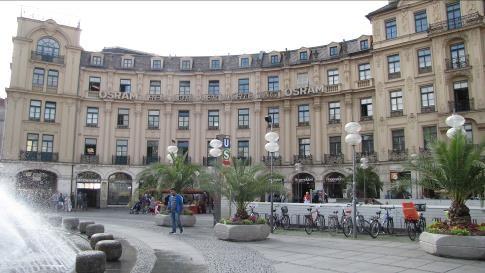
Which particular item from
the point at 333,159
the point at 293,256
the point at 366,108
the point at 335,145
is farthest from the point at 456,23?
the point at 293,256

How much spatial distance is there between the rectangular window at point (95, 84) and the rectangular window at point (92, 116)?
2099 millimetres

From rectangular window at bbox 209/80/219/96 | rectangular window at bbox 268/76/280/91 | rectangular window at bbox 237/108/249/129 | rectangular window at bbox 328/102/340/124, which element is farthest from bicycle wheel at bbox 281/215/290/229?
rectangular window at bbox 209/80/219/96

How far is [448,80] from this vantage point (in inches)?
1324

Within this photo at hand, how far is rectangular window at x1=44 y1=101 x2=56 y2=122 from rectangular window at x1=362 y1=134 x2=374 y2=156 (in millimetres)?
30774

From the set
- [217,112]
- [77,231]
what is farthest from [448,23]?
[77,231]

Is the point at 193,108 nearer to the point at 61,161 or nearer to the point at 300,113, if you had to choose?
the point at 300,113

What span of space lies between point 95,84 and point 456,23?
3515 centimetres

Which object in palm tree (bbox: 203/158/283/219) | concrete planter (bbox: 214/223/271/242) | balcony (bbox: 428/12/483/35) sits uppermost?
balcony (bbox: 428/12/483/35)

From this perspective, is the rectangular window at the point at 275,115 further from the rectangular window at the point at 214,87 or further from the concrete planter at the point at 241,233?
the concrete planter at the point at 241,233

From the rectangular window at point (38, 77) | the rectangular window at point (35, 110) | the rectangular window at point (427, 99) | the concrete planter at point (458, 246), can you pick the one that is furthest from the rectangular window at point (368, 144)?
the rectangular window at point (38, 77)

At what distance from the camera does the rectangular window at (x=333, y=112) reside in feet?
136

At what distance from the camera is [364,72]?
4047 cm

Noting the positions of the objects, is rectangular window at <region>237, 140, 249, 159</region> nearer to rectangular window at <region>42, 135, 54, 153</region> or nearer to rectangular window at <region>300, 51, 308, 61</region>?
rectangular window at <region>300, 51, 308, 61</region>

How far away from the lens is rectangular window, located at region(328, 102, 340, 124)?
136 feet
